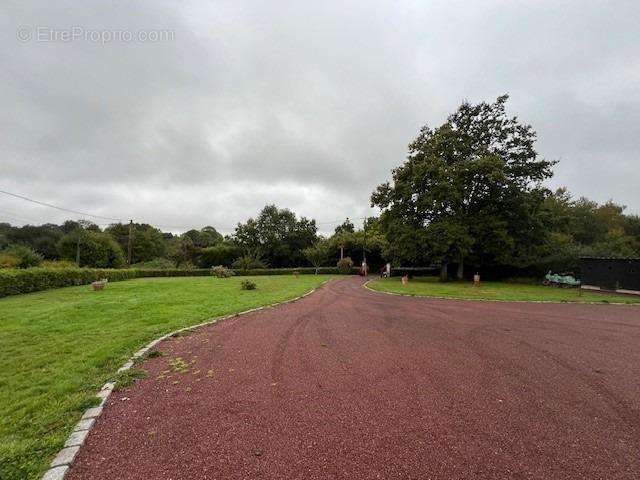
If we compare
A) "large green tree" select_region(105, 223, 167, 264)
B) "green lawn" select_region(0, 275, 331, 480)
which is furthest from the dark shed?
"large green tree" select_region(105, 223, 167, 264)

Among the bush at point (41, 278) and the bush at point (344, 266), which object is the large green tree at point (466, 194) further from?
the bush at point (41, 278)

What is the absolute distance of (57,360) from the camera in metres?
4.82

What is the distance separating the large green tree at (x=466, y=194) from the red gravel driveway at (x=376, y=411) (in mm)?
17167

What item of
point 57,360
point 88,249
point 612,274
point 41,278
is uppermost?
point 88,249

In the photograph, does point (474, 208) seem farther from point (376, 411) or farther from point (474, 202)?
point (376, 411)

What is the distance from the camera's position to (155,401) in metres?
3.57

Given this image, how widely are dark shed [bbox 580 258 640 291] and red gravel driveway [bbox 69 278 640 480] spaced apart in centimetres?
1406

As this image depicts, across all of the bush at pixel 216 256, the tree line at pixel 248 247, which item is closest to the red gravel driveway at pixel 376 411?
the tree line at pixel 248 247

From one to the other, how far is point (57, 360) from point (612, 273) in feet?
78.7

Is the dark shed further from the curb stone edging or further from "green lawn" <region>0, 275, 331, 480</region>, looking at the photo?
the curb stone edging

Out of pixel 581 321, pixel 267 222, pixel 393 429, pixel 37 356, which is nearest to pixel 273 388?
pixel 393 429

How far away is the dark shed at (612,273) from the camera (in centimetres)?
1616

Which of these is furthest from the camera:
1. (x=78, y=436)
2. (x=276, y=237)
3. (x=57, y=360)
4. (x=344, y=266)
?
(x=276, y=237)

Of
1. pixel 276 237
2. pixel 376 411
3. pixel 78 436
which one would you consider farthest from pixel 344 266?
pixel 78 436
